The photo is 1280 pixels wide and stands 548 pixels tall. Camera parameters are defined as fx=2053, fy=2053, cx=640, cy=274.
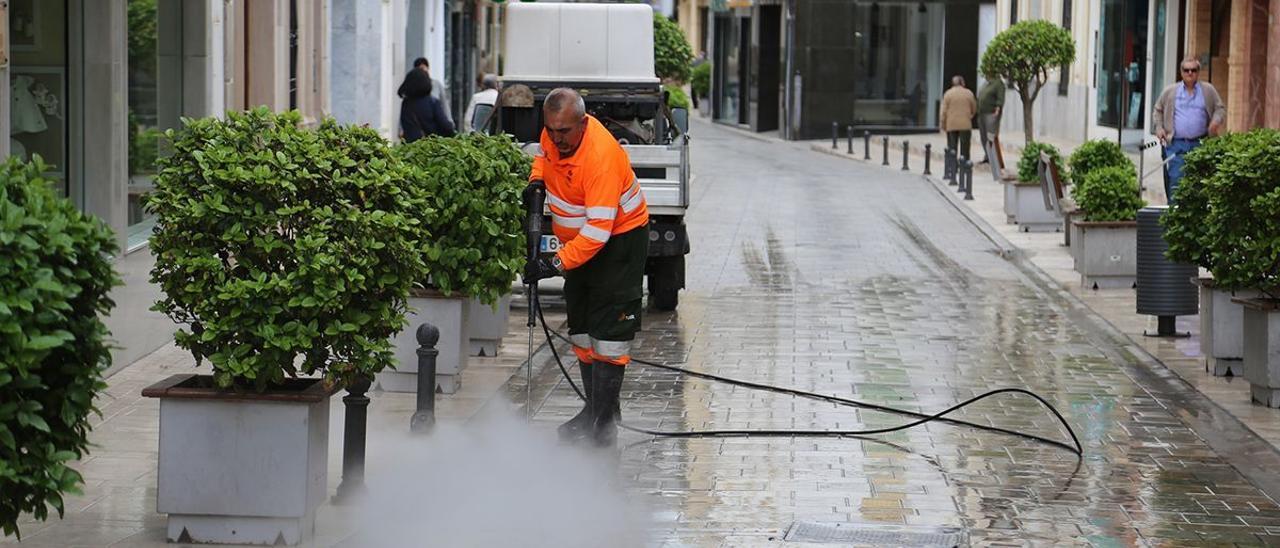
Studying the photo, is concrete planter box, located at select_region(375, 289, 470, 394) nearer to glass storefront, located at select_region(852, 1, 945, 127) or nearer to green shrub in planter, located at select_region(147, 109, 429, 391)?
green shrub in planter, located at select_region(147, 109, 429, 391)

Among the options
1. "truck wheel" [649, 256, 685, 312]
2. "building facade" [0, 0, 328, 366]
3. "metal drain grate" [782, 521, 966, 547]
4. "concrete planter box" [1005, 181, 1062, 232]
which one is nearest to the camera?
"metal drain grate" [782, 521, 966, 547]

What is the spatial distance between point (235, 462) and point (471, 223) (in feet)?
12.7

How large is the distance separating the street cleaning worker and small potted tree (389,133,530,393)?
132cm

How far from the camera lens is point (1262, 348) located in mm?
11281

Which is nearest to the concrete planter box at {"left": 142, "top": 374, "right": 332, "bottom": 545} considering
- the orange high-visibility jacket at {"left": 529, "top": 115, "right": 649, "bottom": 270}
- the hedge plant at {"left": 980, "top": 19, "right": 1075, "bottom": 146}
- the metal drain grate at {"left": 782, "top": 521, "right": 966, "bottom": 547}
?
the metal drain grate at {"left": 782, "top": 521, "right": 966, "bottom": 547}

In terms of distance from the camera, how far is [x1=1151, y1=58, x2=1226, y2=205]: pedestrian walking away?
1945cm

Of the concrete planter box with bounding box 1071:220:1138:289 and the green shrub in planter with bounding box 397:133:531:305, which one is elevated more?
the green shrub in planter with bounding box 397:133:531:305

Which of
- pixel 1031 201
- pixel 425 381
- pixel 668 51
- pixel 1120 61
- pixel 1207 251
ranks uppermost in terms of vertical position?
pixel 668 51

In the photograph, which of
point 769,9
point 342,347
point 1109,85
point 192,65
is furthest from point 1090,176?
point 769,9

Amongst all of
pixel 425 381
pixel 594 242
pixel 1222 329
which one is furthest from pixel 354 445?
pixel 1222 329

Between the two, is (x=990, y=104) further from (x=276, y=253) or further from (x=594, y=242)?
(x=276, y=253)

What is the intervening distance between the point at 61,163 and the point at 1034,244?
473 inches

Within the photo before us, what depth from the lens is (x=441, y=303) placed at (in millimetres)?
11594

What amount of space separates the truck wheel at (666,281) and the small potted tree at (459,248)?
158 inches
